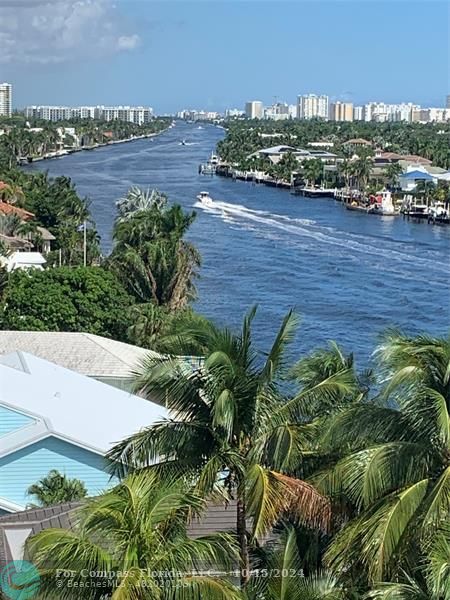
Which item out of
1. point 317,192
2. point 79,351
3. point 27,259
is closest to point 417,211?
point 317,192

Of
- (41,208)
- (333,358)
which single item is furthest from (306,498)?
(41,208)

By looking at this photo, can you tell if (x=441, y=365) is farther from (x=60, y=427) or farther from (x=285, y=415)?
(x=60, y=427)

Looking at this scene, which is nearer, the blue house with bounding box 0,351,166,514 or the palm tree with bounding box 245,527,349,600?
the palm tree with bounding box 245,527,349,600

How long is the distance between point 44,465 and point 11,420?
43 cm

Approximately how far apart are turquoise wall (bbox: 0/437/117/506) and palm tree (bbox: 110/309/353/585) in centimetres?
341

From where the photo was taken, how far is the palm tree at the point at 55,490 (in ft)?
24.2

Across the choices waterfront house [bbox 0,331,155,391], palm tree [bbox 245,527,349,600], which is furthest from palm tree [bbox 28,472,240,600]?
waterfront house [bbox 0,331,155,391]

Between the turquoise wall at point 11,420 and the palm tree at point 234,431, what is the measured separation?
358 centimetres

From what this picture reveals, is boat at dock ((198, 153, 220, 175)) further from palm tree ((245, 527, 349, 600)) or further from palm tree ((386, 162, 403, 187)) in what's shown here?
palm tree ((245, 527, 349, 600))

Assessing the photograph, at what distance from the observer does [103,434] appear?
8102mm

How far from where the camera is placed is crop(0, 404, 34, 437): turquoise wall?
313 inches

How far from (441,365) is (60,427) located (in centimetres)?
430

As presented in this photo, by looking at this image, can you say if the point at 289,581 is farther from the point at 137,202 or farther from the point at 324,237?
the point at 324,237

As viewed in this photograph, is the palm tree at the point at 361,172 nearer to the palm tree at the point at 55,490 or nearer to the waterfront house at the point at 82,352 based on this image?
the waterfront house at the point at 82,352
